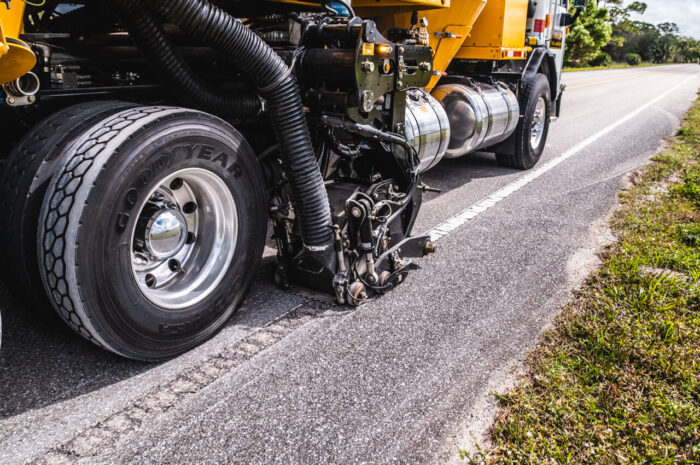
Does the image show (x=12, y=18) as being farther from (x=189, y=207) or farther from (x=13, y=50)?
(x=189, y=207)

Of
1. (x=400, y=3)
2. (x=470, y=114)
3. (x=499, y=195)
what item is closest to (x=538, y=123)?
(x=470, y=114)

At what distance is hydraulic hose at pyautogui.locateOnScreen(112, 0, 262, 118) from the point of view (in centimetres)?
258

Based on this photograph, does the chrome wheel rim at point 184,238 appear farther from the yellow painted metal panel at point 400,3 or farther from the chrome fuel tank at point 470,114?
the chrome fuel tank at point 470,114

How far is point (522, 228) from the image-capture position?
459cm

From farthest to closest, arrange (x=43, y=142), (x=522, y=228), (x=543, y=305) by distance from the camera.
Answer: (x=522, y=228) → (x=543, y=305) → (x=43, y=142)

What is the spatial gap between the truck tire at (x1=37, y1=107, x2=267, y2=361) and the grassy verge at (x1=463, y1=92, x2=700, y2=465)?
146 cm

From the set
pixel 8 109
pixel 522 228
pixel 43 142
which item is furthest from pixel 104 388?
pixel 522 228

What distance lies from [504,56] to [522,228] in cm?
261

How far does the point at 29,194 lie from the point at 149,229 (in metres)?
0.53

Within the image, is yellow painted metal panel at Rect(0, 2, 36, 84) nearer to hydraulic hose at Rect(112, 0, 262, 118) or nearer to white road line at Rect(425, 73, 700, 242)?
hydraulic hose at Rect(112, 0, 262, 118)

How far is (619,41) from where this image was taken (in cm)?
6894

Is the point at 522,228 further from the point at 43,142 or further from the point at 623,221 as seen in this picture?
the point at 43,142

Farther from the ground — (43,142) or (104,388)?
(43,142)

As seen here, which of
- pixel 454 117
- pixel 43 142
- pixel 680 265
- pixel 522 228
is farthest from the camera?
pixel 454 117
